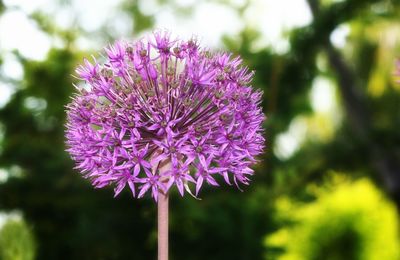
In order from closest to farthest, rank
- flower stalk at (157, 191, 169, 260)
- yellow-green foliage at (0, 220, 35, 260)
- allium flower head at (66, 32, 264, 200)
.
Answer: flower stalk at (157, 191, 169, 260)
allium flower head at (66, 32, 264, 200)
yellow-green foliage at (0, 220, 35, 260)

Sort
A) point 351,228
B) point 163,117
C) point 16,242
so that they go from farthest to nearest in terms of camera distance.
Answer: point 351,228 → point 16,242 → point 163,117

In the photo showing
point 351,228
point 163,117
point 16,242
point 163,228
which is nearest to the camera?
point 163,228

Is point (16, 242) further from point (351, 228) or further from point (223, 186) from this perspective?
point (351, 228)

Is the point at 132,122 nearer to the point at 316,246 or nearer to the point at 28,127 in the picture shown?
the point at 28,127

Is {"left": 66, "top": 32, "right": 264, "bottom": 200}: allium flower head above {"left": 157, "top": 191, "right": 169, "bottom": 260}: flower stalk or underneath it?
above

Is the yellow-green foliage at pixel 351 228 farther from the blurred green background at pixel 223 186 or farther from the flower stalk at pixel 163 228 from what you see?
the flower stalk at pixel 163 228

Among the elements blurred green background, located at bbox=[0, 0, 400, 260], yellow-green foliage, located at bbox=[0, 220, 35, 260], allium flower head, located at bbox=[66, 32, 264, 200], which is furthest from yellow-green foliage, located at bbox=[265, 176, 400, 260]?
allium flower head, located at bbox=[66, 32, 264, 200]

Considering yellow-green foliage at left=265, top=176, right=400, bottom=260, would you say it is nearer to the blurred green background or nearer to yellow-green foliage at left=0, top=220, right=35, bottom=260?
the blurred green background

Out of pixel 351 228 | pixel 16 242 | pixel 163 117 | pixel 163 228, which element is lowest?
pixel 163 228

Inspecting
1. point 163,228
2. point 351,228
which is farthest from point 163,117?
point 351,228
